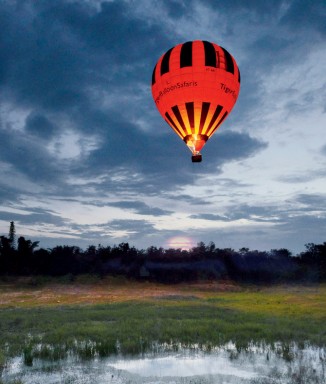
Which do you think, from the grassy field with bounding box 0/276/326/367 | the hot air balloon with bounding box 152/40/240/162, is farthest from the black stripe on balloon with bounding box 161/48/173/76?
the grassy field with bounding box 0/276/326/367

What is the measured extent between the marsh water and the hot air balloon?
337 inches

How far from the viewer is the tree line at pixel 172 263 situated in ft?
190

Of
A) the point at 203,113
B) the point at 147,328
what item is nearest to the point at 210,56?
the point at 203,113

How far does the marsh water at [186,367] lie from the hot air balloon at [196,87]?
28.1 ft

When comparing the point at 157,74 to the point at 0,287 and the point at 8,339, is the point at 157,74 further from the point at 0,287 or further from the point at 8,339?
the point at 0,287

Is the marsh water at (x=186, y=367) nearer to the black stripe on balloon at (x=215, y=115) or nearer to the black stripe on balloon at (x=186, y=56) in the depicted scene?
the black stripe on balloon at (x=215, y=115)

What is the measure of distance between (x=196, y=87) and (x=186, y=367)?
11.9 metres

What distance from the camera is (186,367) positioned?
13.8 metres

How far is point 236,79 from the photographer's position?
2016 centimetres

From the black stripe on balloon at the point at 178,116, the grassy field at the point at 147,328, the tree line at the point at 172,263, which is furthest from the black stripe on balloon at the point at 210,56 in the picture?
the tree line at the point at 172,263

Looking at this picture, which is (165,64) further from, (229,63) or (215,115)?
(215,115)

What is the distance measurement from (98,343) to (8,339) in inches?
166

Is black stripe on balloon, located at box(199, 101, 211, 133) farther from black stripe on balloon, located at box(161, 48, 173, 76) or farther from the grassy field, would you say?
the grassy field

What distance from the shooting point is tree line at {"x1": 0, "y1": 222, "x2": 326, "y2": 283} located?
5794cm
